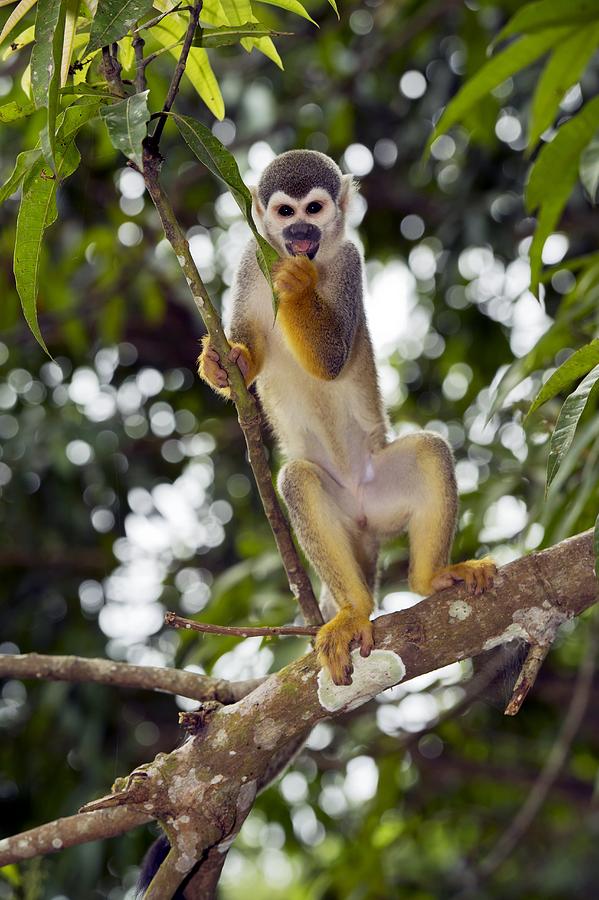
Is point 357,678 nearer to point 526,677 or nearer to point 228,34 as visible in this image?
point 526,677

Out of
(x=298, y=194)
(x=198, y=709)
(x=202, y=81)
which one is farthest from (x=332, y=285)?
(x=198, y=709)

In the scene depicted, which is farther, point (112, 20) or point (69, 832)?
point (69, 832)

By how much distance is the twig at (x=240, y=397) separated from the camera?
201 centimetres

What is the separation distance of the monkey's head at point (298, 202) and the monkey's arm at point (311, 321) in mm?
208

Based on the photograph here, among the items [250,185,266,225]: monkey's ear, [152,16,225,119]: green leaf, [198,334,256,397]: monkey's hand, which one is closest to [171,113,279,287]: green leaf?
[152,16,225,119]: green leaf

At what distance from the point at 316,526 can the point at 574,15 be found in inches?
63.5

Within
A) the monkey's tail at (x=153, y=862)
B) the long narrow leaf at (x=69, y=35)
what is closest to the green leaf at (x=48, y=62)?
the long narrow leaf at (x=69, y=35)

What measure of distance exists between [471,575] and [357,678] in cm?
41

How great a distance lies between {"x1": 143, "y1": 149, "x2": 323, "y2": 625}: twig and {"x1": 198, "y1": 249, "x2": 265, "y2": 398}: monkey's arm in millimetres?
422

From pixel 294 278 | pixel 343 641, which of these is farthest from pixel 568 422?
pixel 294 278

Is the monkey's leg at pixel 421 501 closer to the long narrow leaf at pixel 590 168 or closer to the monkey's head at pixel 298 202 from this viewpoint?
the monkey's head at pixel 298 202

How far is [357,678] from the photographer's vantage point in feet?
7.91

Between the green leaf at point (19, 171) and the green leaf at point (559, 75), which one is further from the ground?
the green leaf at point (19, 171)

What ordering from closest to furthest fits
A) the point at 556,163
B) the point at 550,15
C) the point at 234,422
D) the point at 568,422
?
the point at 568,422, the point at 550,15, the point at 556,163, the point at 234,422
